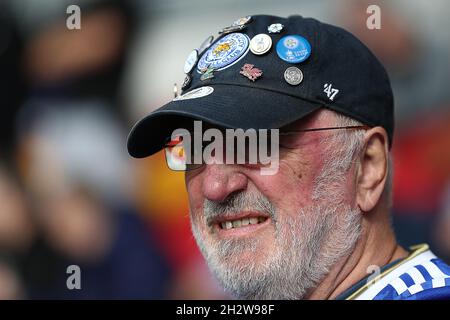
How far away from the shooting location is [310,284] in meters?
2.06

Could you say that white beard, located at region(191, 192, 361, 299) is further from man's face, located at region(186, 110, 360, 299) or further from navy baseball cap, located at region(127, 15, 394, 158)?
navy baseball cap, located at region(127, 15, 394, 158)

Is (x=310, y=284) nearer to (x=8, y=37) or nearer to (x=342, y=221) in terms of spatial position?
(x=342, y=221)

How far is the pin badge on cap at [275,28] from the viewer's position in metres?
2.12

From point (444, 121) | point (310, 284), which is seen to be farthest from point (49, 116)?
point (310, 284)

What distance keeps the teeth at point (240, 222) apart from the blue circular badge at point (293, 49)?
0.49 m

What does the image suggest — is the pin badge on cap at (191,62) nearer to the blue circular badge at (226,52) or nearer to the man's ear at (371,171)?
the blue circular badge at (226,52)

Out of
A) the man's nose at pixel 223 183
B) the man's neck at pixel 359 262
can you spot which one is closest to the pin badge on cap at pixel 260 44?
the man's nose at pixel 223 183

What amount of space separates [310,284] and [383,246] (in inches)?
10.5

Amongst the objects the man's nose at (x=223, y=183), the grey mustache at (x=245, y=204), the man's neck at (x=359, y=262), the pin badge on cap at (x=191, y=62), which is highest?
the pin badge on cap at (x=191, y=62)

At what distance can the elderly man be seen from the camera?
2004mm

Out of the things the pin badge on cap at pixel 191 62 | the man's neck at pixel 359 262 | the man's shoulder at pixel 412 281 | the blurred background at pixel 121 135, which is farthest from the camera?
the blurred background at pixel 121 135

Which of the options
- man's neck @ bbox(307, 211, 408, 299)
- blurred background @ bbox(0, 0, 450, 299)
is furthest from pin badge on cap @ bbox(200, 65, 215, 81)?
blurred background @ bbox(0, 0, 450, 299)

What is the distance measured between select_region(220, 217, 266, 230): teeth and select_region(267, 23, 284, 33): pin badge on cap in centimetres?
59
